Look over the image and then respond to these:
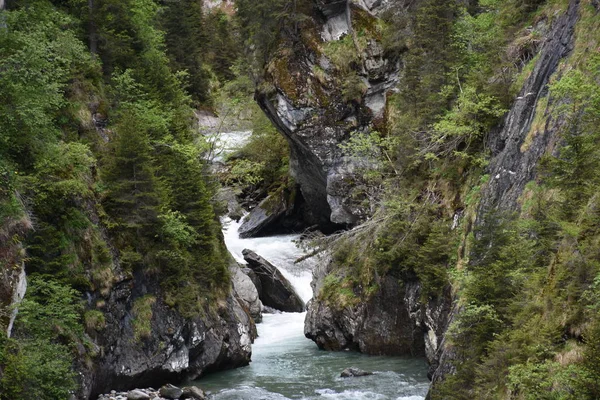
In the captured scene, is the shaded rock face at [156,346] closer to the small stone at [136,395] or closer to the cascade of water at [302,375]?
the small stone at [136,395]

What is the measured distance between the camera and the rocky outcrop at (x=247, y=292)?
1045 inches

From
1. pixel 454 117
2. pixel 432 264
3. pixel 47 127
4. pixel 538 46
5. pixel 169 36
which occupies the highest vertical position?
pixel 169 36

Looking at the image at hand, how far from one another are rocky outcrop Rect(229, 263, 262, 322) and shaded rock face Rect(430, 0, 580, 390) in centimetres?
1153

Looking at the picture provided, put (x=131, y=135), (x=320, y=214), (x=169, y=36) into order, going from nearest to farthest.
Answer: (x=131, y=135) → (x=320, y=214) → (x=169, y=36)

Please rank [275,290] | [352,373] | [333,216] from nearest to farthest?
[352,373], [275,290], [333,216]

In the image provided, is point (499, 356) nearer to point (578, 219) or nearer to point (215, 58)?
point (578, 219)

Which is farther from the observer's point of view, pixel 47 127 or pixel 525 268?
pixel 47 127

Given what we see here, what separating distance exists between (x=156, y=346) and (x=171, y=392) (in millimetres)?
1599

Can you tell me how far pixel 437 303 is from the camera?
18.6 meters

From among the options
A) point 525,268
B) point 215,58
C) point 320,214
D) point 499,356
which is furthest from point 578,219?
point 215,58

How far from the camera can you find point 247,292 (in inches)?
1054

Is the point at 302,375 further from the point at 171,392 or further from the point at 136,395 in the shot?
the point at 136,395

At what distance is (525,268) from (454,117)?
33.6ft

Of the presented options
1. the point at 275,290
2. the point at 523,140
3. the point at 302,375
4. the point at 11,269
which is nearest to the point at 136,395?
the point at 11,269
